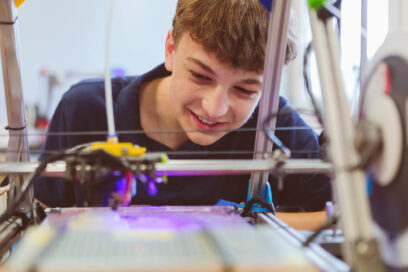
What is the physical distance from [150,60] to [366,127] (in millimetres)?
2515

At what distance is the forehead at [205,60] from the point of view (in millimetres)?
942

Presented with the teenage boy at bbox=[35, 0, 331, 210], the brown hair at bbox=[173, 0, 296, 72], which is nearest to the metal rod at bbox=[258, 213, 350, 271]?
the teenage boy at bbox=[35, 0, 331, 210]

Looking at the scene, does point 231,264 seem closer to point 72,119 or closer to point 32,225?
point 32,225

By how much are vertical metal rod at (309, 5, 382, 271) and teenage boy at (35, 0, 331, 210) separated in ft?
1.04

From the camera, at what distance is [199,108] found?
41.9 inches

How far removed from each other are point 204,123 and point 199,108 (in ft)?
0.15

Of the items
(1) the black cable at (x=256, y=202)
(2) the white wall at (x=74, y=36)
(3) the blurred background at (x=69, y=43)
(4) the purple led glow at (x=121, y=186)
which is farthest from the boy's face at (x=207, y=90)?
(2) the white wall at (x=74, y=36)

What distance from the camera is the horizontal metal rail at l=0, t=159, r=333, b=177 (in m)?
0.67

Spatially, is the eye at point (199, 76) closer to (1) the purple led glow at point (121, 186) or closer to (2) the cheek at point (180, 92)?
(2) the cheek at point (180, 92)

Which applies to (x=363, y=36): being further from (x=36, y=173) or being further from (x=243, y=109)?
(x=36, y=173)

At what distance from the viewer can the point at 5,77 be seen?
0.85 meters

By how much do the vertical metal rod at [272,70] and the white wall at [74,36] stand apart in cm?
193

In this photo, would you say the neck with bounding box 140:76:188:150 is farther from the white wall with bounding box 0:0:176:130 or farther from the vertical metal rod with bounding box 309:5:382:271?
the white wall with bounding box 0:0:176:130

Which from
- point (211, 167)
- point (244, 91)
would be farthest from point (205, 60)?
point (211, 167)
